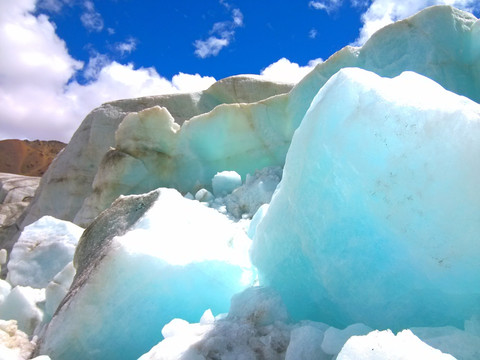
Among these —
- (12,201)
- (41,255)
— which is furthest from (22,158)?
(41,255)

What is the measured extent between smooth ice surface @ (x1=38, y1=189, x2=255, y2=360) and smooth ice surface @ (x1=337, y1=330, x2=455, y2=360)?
1.03 meters

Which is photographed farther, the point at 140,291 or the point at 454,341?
the point at 140,291

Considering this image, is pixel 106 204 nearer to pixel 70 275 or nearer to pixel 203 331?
pixel 70 275

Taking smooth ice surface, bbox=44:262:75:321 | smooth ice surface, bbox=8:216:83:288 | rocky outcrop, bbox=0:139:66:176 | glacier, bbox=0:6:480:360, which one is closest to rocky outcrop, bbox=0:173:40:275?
smooth ice surface, bbox=8:216:83:288

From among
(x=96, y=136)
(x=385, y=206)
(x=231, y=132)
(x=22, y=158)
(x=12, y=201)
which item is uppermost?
(x=22, y=158)

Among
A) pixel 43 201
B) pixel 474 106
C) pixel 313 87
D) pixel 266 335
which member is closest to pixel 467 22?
pixel 313 87

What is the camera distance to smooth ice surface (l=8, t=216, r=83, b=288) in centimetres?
299

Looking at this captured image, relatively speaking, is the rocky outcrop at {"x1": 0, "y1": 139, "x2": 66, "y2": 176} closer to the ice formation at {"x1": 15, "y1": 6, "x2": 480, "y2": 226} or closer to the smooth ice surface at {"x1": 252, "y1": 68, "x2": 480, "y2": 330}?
the ice formation at {"x1": 15, "y1": 6, "x2": 480, "y2": 226}

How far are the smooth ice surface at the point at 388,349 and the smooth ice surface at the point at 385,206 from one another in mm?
419

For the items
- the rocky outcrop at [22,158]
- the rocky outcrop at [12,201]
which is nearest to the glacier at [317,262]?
the rocky outcrop at [12,201]

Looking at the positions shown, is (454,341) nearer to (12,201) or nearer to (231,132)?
(231,132)

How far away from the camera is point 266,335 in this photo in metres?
1.27

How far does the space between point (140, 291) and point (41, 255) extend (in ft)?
5.57

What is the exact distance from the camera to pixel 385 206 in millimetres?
1263
